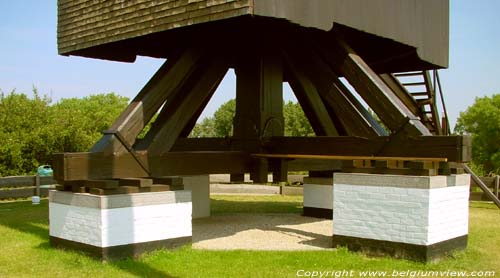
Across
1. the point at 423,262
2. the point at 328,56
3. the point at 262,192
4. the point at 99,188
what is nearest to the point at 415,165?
the point at 423,262

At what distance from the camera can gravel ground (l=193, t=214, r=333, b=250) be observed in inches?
366

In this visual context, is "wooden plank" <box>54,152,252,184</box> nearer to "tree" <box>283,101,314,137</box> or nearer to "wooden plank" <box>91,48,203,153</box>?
"wooden plank" <box>91,48,203,153</box>

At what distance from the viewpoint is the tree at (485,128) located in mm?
57156

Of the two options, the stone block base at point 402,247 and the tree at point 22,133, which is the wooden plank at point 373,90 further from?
the tree at point 22,133

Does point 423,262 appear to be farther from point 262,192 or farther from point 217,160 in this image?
point 262,192

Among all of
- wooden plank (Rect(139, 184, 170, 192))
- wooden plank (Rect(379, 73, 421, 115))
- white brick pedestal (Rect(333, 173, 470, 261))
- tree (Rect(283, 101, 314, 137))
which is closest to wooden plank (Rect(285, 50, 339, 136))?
white brick pedestal (Rect(333, 173, 470, 261))

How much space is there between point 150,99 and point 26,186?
10876 millimetres

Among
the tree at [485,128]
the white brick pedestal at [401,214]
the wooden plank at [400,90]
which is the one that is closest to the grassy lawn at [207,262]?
the white brick pedestal at [401,214]

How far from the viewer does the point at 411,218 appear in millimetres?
8031

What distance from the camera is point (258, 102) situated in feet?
36.4

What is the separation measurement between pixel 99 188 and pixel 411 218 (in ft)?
14.1

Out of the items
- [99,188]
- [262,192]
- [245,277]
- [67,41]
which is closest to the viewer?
[245,277]

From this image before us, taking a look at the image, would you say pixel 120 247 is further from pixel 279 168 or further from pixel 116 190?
pixel 279 168

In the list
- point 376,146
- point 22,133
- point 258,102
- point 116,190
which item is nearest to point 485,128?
point 22,133
